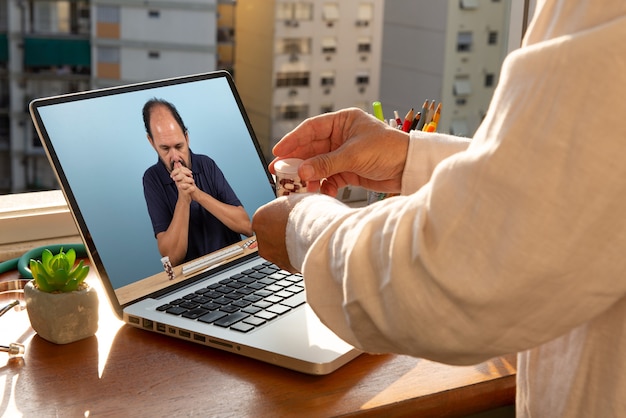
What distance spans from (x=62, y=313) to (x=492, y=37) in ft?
4.94

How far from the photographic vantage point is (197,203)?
1155mm

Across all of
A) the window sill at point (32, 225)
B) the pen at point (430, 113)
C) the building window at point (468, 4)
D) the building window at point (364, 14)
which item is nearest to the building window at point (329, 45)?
the building window at point (364, 14)

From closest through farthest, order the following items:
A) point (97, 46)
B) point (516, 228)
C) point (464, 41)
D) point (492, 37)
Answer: point (516, 228) < point (492, 37) < point (464, 41) < point (97, 46)

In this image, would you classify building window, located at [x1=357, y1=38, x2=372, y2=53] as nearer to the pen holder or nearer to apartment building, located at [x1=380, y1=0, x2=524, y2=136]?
apartment building, located at [x1=380, y1=0, x2=524, y2=136]

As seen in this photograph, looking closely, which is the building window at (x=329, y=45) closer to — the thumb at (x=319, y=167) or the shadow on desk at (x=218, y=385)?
the thumb at (x=319, y=167)

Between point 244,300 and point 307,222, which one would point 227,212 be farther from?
point 307,222

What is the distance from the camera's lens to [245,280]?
113cm

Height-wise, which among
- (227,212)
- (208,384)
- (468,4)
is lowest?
(208,384)

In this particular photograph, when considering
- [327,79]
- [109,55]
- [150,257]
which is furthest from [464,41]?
[150,257]

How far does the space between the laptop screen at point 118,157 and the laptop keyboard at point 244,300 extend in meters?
0.08

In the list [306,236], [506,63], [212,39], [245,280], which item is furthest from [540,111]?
[212,39]

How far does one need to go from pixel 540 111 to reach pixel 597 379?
270mm

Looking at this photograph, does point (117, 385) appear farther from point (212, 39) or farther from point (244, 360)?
point (212, 39)

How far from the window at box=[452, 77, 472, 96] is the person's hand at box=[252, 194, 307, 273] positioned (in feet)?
5.25
